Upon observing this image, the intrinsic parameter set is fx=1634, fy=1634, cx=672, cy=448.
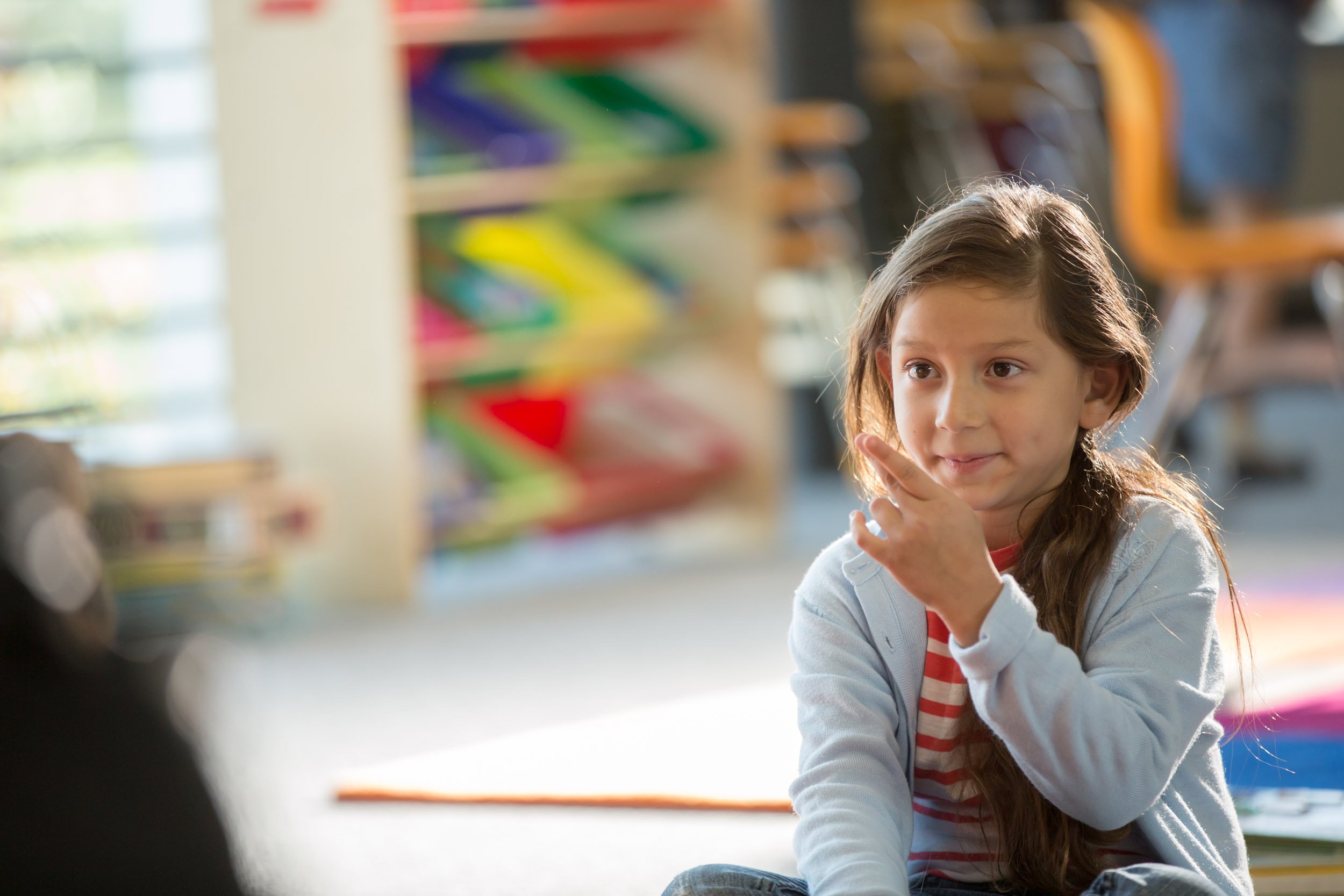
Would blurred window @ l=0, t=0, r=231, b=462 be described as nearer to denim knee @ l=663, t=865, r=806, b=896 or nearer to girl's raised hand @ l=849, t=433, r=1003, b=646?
denim knee @ l=663, t=865, r=806, b=896

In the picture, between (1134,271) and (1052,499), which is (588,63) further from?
(1052,499)

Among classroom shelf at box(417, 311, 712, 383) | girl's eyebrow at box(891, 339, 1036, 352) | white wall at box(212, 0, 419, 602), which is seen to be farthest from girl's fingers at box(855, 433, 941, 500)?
classroom shelf at box(417, 311, 712, 383)

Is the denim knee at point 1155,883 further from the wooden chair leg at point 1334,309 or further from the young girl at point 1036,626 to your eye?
the wooden chair leg at point 1334,309

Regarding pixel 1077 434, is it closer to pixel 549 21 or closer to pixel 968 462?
pixel 968 462

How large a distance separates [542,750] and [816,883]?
1218 millimetres

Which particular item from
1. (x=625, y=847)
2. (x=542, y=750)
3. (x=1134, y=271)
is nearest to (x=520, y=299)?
(x=542, y=750)

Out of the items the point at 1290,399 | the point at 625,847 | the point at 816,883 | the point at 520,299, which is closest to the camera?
the point at 816,883

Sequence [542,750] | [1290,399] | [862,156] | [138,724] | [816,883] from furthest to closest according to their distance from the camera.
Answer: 1. [1290,399]
2. [862,156]
3. [542,750]
4. [816,883]
5. [138,724]

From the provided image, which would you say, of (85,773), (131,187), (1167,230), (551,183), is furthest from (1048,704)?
(131,187)

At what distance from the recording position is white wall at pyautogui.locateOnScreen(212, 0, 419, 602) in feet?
9.57

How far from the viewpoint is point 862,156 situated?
4.28 metres

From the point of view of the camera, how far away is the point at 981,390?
3.42 feet

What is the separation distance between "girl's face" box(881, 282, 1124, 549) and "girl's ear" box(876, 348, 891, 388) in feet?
0.17

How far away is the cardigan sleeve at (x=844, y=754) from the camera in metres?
1.00
